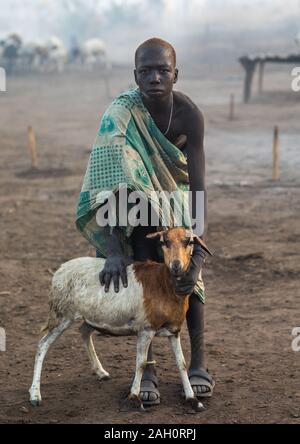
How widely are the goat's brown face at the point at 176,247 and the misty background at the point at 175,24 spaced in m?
38.3

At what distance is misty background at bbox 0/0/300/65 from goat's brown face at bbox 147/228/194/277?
38.3 metres

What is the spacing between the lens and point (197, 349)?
4254 mm

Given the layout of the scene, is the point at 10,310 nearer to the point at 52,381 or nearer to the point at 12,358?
the point at 12,358

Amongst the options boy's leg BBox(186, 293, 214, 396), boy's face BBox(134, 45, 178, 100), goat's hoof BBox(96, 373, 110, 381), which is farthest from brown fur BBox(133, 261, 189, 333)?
boy's face BBox(134, 45, 178, 100)

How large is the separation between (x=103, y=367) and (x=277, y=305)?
1.74m

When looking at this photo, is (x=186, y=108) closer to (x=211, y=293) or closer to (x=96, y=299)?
(x=96, y=299)

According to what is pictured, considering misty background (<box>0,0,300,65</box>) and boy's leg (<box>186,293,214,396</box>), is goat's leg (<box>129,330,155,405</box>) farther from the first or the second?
misty background (<box>0,0,300,65</box>)

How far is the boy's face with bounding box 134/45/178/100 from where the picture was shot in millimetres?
3797

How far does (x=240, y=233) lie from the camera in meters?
8.22

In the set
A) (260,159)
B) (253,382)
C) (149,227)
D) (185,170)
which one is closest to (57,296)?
(149,227)

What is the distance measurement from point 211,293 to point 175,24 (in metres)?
54.7

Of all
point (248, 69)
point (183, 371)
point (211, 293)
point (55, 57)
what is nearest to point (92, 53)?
point (55, 57)

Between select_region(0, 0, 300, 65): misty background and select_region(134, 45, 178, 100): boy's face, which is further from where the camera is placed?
select_region(0, 0, 300, 65): misty background
